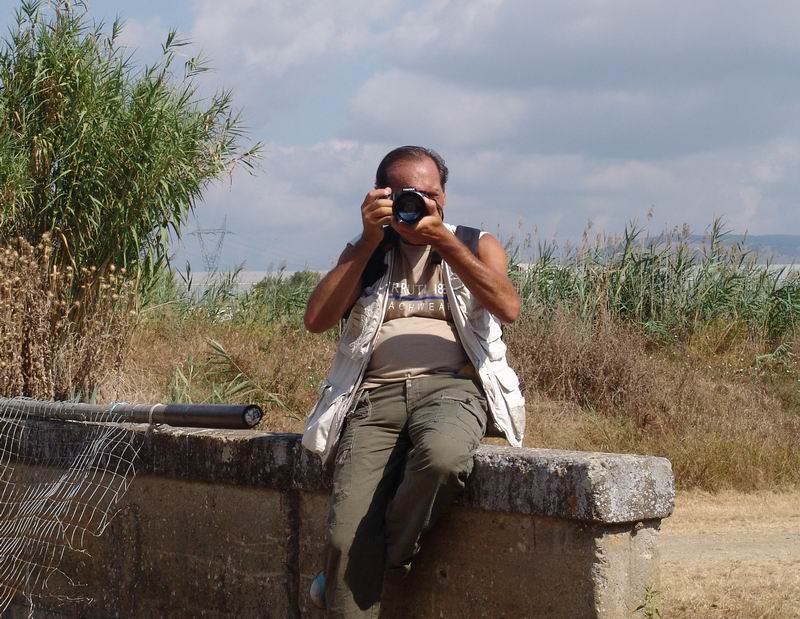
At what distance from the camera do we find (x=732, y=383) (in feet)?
34.1

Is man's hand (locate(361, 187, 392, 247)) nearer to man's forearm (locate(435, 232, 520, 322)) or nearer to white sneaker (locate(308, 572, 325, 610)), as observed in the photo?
man's forearm (locate(435, 232, 520, 322))

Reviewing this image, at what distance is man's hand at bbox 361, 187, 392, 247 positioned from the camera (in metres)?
3.31

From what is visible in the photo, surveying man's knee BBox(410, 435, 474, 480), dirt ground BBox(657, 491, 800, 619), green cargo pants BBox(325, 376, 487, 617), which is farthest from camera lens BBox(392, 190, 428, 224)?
dirt ground BBox(657, 491, 800, 619)

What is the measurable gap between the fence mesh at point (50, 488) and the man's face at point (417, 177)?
180 centimetres

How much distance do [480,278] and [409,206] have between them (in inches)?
12.1

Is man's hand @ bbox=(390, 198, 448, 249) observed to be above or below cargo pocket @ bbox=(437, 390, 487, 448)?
above

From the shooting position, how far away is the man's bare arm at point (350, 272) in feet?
10.9

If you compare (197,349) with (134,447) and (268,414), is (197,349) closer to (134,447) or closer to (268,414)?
(268,414)

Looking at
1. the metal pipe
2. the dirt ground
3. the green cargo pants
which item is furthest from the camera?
the dirt ground

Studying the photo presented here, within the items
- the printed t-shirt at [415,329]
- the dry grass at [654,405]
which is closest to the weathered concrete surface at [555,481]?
the printed t-shirt at [415,329]

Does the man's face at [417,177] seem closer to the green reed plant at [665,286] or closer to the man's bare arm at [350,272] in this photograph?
the man's bare arm at [350,272]

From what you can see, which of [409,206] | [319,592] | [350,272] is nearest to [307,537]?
[319,592]

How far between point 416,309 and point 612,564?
1.02 metres

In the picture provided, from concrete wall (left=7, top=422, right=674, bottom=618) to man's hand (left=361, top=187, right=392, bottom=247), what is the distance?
2.46 feet
